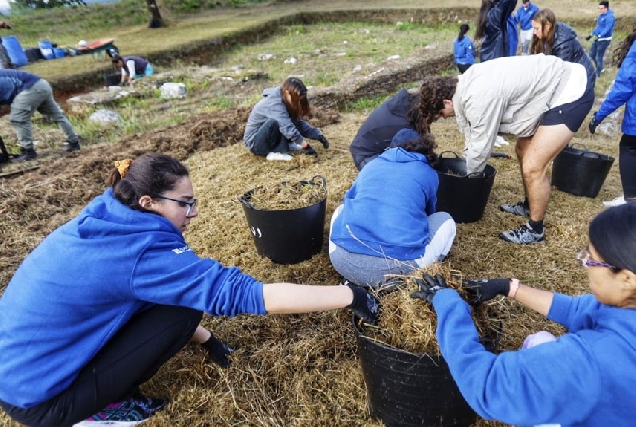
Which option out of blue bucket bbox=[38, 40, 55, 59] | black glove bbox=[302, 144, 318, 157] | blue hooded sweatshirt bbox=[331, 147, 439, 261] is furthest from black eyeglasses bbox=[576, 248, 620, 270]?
blue bucket bbox=[38, 40, 55, 59]

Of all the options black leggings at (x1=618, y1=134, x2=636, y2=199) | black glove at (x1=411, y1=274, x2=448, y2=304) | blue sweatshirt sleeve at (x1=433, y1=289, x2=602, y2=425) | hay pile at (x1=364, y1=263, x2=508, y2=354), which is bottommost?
black leggings at (x1=618, y1=134, x2=636, y2=199)

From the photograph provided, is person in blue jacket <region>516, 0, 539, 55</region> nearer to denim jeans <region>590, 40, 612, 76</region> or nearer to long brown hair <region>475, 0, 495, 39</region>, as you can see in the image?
denim jeans <region>590, 40, 612, 76</region>

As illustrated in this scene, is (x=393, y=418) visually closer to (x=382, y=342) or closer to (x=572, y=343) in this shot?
(x=382, y=342)

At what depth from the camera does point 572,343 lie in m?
1.07

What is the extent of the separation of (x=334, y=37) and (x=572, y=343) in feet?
54.5

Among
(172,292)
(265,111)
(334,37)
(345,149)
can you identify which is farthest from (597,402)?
(334,37)

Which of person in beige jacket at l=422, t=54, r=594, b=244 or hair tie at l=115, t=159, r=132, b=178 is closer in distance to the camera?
hair tie at l=115, t=159, r=132, b=178

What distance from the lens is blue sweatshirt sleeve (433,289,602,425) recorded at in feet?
3.35

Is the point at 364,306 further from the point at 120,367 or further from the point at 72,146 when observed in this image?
the point at 72,146

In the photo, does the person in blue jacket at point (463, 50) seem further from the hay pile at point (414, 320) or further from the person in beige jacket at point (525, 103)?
the hay pile at point (414, 320)

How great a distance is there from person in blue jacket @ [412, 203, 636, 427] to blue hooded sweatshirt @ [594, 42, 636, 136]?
299 centimetres

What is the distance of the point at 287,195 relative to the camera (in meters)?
3.05

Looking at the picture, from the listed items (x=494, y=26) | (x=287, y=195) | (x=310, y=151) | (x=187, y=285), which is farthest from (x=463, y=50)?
(x=187, y=285)

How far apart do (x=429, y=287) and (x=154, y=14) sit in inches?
808
